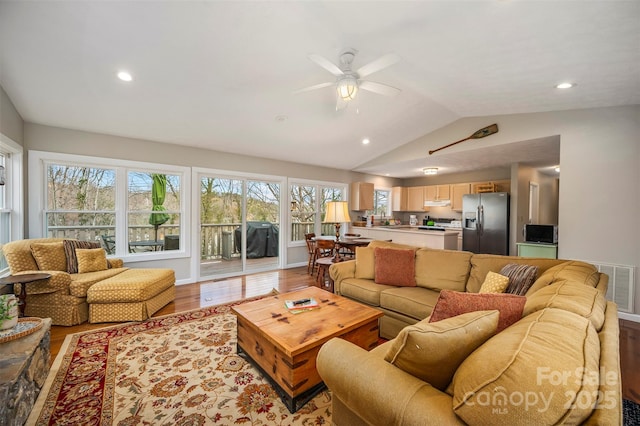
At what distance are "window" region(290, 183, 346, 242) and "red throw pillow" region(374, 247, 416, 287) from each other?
10.8ft

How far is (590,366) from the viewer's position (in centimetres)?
78

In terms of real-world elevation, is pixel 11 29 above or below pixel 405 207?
above

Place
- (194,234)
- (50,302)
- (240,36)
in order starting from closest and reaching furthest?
(240,36) → (50,302) → (194,234)

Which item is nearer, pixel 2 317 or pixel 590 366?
pixel 590 366

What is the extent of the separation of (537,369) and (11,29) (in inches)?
158

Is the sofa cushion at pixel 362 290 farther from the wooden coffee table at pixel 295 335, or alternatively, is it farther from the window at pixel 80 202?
the window at pixel 80 202

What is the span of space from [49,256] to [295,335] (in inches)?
128

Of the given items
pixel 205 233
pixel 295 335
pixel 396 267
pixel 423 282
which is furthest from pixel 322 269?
pixel 295 335

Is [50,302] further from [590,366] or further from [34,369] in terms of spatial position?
[590,366]

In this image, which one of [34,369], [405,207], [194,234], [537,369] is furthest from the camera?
[405,207]

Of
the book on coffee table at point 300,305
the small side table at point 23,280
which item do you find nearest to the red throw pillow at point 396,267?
the book on coffee table at point 300,305

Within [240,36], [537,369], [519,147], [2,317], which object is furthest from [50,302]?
[519,147]

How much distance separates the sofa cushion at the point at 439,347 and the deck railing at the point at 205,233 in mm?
4613

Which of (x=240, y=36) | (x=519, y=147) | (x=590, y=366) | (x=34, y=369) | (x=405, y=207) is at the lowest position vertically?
(x=34, y=369)
